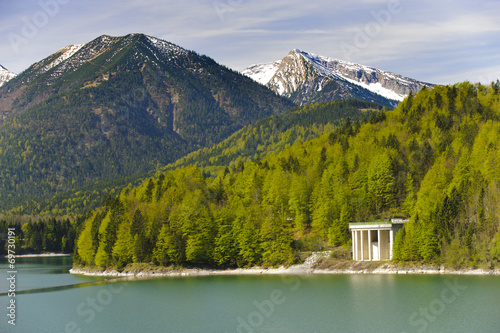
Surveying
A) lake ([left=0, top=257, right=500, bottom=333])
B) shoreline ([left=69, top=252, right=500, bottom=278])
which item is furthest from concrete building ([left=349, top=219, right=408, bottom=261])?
lake ([left=0, top=257, right=500, bottom=333])

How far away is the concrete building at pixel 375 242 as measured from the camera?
10156cm

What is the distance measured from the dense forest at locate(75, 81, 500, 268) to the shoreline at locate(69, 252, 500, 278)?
1.40 meters

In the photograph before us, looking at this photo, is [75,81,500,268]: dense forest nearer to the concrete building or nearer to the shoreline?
the shoreline

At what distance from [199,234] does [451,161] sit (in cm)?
4399

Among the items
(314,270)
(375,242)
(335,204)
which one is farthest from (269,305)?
(335,204)

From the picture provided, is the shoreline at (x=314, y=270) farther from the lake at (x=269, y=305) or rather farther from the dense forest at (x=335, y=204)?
the lake at (x=269, y=305)

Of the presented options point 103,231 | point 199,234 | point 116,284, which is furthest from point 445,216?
point 103,231

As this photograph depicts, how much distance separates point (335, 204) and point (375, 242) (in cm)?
1106

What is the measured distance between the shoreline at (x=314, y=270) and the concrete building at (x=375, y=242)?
277cm

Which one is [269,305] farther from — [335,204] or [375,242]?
[335,204]

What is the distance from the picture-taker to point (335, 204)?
110938mm

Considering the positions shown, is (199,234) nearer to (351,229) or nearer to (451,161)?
(351,229)

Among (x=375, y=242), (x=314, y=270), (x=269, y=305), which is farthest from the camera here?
(x=375, y=242)

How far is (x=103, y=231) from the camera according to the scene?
380 feet
